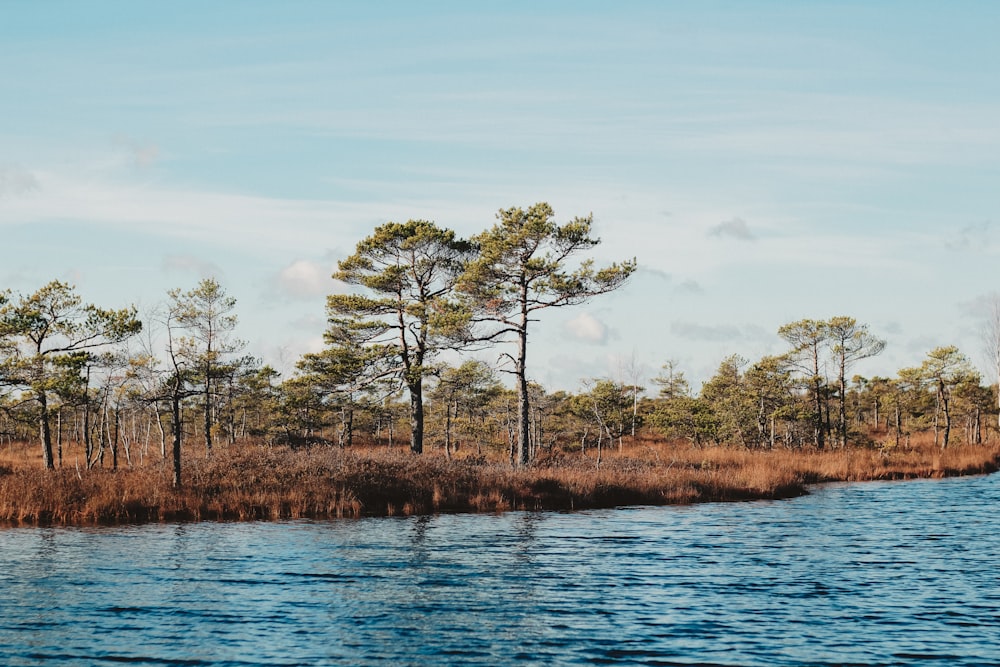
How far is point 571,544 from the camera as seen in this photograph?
862 inches

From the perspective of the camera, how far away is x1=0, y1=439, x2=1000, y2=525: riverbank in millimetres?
26291

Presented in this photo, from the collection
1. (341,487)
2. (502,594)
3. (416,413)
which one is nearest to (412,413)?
(416,413)

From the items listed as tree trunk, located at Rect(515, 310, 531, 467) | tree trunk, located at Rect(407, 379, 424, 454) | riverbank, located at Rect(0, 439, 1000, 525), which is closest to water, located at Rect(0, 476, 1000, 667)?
riverbank, located at Rect(0, 439, 1000, 525)

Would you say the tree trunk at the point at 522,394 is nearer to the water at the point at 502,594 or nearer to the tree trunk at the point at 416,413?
the tree trunk at the point at 416,413

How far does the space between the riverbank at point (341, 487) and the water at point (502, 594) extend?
2.05 meters

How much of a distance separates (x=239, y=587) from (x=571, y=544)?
899cm

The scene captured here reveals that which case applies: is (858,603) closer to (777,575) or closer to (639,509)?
(777,575)

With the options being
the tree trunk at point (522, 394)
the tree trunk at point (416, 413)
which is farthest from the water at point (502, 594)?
the tree trunk at point (416, 413)

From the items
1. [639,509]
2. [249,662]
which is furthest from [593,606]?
[639,509]

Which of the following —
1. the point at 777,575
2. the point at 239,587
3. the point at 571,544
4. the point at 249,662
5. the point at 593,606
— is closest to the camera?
the point at 249,662

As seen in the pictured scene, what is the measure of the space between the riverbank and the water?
2.05m

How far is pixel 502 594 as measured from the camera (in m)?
15.6

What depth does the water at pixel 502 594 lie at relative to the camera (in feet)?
39.4

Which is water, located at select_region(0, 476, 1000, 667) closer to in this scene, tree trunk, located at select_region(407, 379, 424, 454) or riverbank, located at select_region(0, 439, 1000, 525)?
riverbank, located at select_region(0, 439, 1000, 525)
